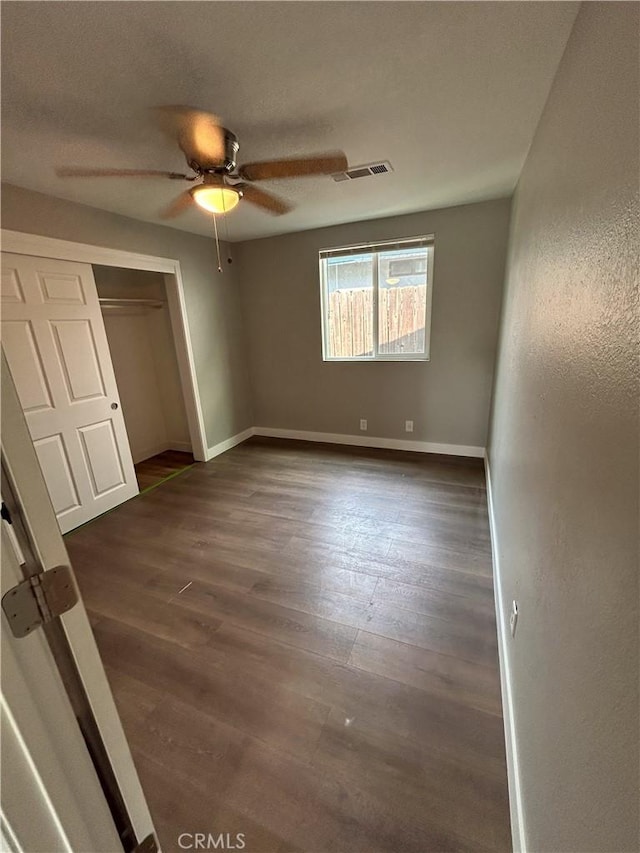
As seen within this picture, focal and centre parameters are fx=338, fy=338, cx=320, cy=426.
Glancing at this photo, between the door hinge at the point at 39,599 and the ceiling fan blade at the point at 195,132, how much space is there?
1.93 metres

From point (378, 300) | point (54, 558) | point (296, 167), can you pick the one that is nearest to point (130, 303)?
point (378, 300)

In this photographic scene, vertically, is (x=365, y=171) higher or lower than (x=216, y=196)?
higher

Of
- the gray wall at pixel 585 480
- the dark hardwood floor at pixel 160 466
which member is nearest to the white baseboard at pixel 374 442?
the dark hardwood floor at pixel 160 466

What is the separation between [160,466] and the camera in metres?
4.10

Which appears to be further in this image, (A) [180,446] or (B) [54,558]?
(A) [180,446]

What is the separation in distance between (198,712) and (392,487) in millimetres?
2231

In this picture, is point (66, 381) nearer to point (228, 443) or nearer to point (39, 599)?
point (228, 443)

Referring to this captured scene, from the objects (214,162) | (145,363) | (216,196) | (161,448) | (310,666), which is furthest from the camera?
(161,448)

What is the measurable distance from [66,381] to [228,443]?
1.99 m

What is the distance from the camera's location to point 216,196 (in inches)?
73.5

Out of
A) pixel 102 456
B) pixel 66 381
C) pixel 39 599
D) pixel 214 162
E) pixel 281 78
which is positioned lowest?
pixel 102 456

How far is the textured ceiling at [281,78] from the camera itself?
112cm

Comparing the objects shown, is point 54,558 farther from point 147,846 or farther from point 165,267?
point 165,267

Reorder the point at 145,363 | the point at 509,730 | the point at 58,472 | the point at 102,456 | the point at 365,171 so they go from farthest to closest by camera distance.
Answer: the point at 145,363, the point at 102,456, the point at 58,472, the point at 365,171, the point at 509,730
